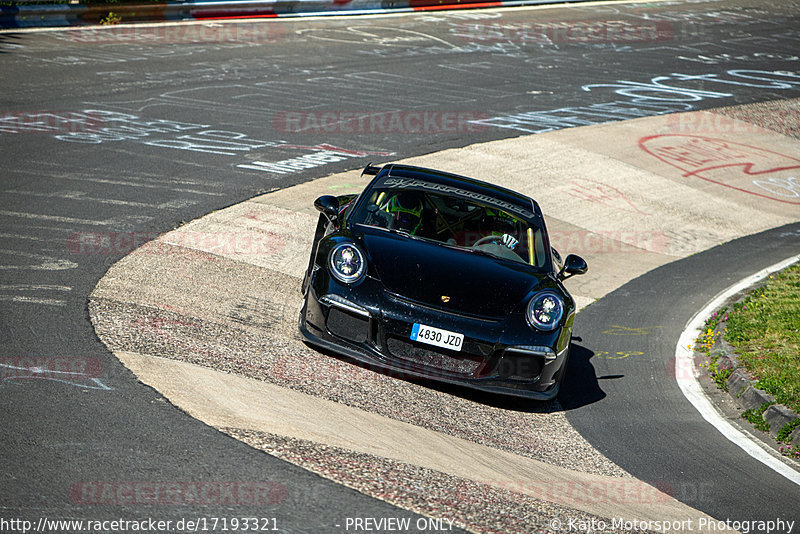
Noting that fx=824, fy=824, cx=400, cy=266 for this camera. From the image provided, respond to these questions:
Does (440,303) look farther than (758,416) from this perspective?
No

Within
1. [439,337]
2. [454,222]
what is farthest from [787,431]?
[454,222]

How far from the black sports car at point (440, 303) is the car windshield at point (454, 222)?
15mm

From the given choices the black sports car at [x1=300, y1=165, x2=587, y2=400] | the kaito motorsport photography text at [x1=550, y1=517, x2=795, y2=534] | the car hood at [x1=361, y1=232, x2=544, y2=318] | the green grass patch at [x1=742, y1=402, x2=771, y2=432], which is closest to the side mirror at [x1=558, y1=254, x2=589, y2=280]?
the black sports car at [x1=300, y1=165, x2=587, y2=400]

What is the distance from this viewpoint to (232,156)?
12.5 meters

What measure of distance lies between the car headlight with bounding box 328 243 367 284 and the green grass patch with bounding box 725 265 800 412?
371cm

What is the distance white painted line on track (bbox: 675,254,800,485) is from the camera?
6.12m

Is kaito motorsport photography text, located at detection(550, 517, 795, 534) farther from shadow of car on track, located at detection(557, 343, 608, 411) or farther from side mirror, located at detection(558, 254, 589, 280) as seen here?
side mirror, located at detection(558, 254, 589, 280)

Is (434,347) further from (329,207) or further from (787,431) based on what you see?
(787,431)

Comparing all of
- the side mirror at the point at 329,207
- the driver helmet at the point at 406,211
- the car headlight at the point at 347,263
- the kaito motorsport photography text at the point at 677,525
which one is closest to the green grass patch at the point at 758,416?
the kaito motorsport photography text at the point at 677,525

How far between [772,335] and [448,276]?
13.7ft

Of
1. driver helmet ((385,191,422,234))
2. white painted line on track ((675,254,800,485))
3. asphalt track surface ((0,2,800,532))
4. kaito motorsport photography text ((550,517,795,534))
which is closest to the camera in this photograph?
asphalt track surface ((0,2,800,532))

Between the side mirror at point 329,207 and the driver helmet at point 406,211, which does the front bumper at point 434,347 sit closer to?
the driver helmet at point 406,211

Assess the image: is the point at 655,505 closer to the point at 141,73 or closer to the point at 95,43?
the point at 141,73

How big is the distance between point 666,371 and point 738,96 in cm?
1628
